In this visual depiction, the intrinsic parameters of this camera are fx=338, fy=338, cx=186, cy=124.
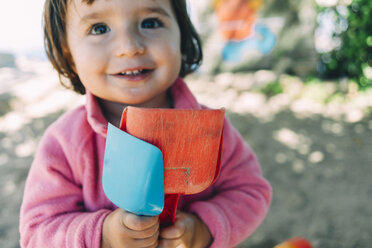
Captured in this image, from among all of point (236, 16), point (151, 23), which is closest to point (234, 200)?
point (151, 23)

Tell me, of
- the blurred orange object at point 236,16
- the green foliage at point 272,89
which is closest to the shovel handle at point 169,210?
the green foliage at point 272,89

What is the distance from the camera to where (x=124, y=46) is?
→ 2.83 ft

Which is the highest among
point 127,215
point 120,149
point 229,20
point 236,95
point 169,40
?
point 169,40

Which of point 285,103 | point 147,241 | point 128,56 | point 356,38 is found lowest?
point 285,103

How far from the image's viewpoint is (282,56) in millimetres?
5332

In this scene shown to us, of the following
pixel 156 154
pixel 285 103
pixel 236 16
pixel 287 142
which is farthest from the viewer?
pixel 236 16

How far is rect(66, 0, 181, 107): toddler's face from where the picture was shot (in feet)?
2.88

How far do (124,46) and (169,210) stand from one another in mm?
433

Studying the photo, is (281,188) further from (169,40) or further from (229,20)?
(229,20)

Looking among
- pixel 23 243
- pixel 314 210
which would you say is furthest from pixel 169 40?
pixel 314 210

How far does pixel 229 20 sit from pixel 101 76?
15.4 ft

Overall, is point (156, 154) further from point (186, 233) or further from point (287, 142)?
point (287, 142)

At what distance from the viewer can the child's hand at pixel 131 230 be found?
0.77 meters

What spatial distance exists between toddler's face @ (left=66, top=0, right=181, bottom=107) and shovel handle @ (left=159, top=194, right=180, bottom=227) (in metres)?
0.29
